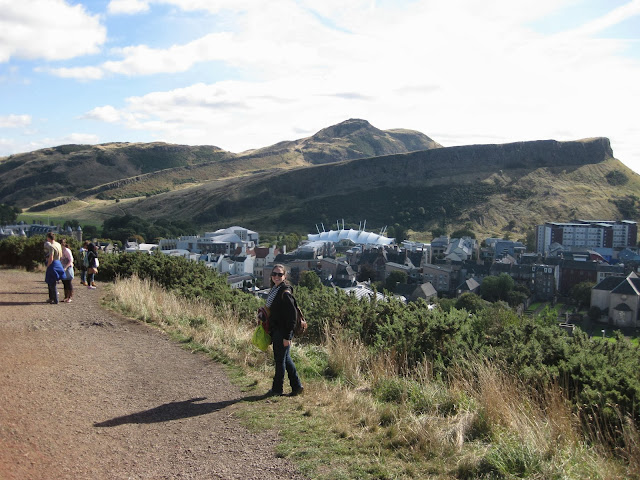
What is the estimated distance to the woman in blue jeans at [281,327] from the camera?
467cm

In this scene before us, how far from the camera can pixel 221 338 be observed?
642 cm

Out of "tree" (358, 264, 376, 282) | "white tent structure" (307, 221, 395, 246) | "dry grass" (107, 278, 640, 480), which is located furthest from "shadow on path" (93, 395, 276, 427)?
"white tent structure" (307, 221, 395, 246)

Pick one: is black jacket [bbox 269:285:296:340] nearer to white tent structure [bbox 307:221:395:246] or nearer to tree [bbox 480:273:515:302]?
tree [bbox 480:273:515:302]

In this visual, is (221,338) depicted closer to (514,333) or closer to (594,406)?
(514,333)

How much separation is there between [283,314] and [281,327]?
0.12 metres

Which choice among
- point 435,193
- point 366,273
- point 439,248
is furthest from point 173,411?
point 435,193

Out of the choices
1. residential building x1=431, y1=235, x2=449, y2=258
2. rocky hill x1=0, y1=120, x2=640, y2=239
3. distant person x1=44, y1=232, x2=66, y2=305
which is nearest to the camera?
distant person x1=44, y1=232, x2=66, y2=305

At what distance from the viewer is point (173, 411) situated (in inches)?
166

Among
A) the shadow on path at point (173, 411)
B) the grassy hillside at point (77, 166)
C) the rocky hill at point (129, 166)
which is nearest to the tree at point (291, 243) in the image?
the shadow on path at point (173, 411)

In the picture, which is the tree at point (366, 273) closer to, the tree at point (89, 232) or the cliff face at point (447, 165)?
the tree at point (89, 232)

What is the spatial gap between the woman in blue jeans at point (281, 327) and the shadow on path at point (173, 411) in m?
0.24

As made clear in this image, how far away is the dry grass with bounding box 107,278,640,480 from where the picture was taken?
324 centimetres

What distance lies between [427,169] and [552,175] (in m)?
20.0

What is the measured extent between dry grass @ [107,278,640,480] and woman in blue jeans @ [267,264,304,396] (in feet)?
0.79
